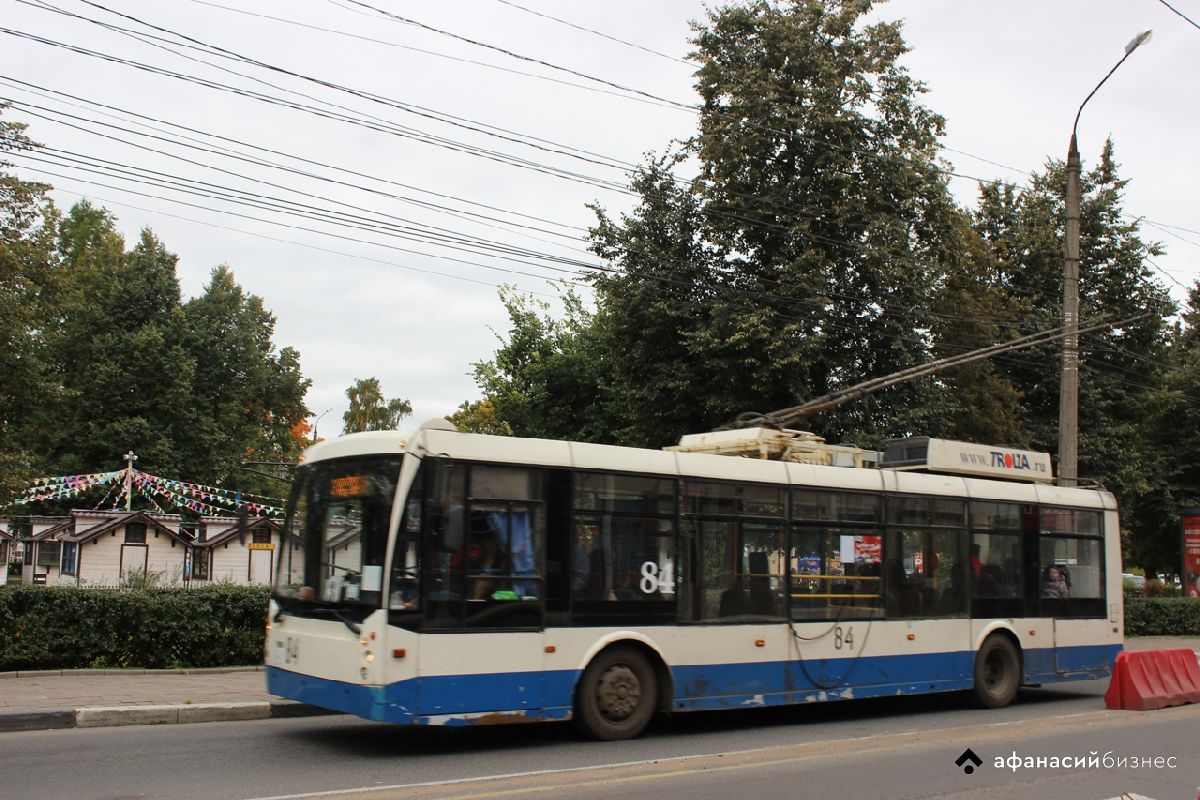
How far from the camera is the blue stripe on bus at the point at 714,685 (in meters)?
9.38

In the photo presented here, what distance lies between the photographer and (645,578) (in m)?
11.1

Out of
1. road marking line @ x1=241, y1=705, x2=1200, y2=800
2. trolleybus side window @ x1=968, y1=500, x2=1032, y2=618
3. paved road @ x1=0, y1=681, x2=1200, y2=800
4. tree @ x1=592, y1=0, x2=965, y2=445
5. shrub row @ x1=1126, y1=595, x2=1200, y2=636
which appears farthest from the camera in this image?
shrub row @ x1=1126, y1=595, x2=1200, y2=636

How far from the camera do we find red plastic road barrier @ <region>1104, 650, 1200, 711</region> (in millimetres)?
14219

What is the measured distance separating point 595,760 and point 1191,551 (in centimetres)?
2832

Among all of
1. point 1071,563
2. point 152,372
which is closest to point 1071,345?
point 1071,563

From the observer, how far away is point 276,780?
326 inches

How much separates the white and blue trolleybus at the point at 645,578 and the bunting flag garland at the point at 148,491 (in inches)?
1036

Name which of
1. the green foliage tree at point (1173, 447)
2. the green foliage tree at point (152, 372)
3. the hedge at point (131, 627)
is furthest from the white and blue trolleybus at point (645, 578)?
the green foliage tree at point (152, 372)

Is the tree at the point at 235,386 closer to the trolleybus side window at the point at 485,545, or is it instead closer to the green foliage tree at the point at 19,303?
the green foliage tree at the point at 19,303

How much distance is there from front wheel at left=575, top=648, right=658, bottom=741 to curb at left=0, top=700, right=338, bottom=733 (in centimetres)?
277

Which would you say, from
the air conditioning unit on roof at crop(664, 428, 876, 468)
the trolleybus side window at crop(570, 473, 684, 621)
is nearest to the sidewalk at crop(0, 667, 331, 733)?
the trolleybus side window at crop(570, 473, 684, 621)

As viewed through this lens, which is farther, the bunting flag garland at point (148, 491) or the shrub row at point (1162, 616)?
the bunting flag garland at point (148, 491)

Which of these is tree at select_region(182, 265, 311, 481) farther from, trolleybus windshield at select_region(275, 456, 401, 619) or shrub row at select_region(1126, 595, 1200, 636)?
trolleybus windshield at select_region(275, 456, 401, 619)

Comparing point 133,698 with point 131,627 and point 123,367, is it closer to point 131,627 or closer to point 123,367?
point 131,627
